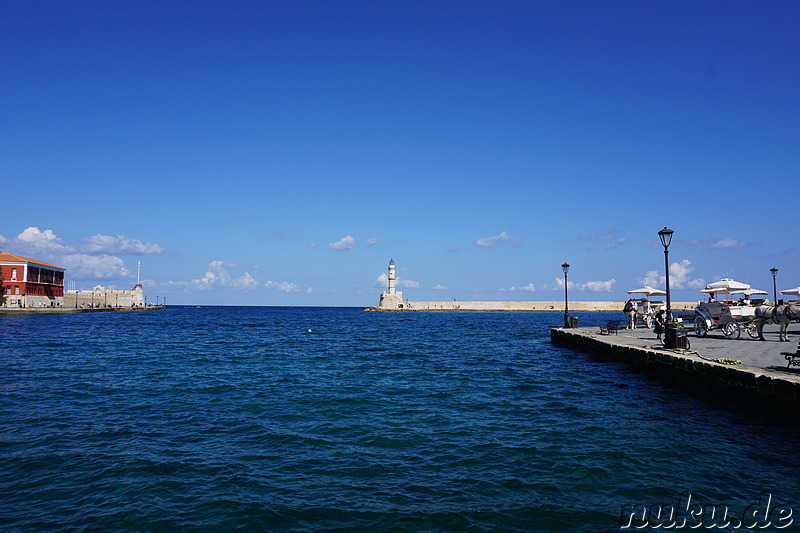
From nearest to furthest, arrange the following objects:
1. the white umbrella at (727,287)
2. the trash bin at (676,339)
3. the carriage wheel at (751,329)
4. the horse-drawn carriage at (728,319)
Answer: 1. the trash bin at (676,339)
2. the carriage wheel at (751,329)
3. the horse-drawn carriage at (728,319)
4. the white umbrella at (727,287)

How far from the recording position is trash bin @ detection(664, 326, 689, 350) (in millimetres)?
19172

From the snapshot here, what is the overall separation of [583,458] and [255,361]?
1993cm

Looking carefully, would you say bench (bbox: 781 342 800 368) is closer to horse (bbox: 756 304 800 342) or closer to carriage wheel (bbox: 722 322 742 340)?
horse (bbox: 756 304 800 342)

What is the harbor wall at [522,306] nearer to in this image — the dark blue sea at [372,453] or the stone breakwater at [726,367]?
the stone breakwater at [726,367]

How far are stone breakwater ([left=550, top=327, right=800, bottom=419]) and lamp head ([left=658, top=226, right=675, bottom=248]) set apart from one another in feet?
14.1

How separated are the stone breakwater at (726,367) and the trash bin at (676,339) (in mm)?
549

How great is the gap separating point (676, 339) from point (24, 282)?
102346 mm

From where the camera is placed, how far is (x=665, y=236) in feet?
63.7

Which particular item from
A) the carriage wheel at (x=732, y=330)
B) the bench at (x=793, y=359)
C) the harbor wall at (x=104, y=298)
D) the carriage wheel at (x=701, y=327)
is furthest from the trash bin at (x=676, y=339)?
the harbor wall at (x=104, y=298)

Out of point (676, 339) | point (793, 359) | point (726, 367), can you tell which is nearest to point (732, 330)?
point (676, 339)

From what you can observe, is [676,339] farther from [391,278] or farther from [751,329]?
[391,278]

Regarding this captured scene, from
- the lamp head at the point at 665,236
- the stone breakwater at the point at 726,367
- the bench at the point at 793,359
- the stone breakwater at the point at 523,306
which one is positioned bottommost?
the stone breakwater at the point at 523,306

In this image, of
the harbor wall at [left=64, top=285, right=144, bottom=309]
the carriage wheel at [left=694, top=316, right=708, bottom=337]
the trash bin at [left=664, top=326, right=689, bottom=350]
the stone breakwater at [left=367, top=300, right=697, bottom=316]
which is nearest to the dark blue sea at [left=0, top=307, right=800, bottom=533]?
the trash bin at [left=664, top=326, right=689, bottom=350]

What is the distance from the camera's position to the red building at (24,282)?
8438 centimetres
